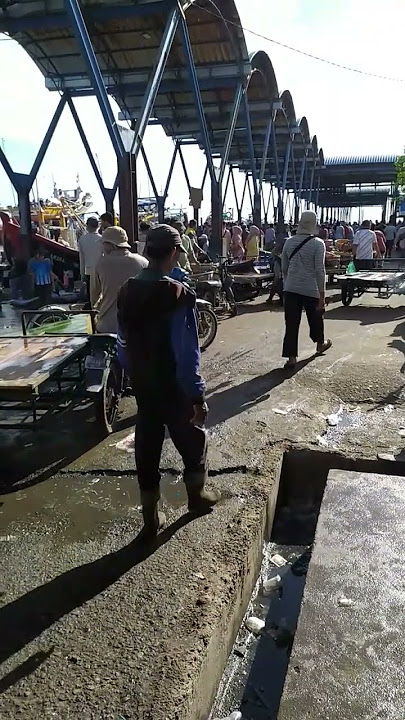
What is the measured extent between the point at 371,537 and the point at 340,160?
4370 cm

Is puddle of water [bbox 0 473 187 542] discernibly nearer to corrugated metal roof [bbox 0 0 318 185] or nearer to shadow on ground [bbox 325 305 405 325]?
shadow on ground [bbox 325 305 405 325]

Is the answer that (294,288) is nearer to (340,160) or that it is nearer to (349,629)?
(349,629)

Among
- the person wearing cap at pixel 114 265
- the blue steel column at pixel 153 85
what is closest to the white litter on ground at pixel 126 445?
the person wearing cap at pixel 114 265

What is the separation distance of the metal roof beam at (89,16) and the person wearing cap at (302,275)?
7929mm

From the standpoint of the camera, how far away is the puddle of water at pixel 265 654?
246cm

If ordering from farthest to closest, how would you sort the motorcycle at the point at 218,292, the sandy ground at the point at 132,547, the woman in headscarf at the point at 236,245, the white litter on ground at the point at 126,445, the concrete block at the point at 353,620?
A: the woman in headscarf at the point at 236,245, the motorcycle at the point at 218,292, the white litter on ground at the point at 126,445, the sandy ground at the point at 132,547, the concrete block at the point at 353,620

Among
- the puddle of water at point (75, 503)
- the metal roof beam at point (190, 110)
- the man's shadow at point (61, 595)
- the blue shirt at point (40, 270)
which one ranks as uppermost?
the metal roof beam at point (190, 110)

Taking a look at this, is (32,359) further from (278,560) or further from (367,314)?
(367,314)

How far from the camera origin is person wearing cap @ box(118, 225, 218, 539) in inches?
116

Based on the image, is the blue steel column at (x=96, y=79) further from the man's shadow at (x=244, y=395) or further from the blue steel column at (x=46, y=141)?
the man's shadow at (x=244, y=395)

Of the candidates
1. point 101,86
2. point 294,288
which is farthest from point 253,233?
point 294,288

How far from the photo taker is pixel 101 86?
10180 mm

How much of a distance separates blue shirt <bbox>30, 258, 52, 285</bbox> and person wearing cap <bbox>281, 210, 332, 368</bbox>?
7.72m

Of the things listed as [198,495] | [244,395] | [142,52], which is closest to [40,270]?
[142,52]
